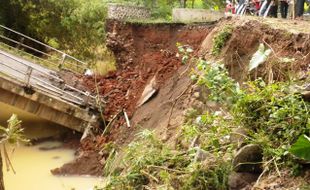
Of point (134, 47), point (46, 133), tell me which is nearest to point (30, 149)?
point (46, 133)

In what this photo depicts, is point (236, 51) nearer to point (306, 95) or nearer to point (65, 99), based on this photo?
point (306, 95)

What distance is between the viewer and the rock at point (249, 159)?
4430 millimetres

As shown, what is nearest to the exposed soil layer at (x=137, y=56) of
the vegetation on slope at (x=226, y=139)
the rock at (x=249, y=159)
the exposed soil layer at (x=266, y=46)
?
the exposed soil layer at (x=266, y=46)

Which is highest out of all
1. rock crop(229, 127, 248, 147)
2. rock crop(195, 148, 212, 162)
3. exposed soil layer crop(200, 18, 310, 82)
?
exposed soil layer crop(200, 18, 310, 82)

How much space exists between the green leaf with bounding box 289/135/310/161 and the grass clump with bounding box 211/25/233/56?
505cm

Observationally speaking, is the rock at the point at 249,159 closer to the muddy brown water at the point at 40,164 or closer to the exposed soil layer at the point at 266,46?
the exposed soil layer at the point at 266,46

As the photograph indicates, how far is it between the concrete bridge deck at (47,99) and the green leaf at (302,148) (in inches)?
340

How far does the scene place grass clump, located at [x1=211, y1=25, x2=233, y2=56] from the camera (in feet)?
27.7

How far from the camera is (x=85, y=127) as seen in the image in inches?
479

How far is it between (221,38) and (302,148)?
17.0ft

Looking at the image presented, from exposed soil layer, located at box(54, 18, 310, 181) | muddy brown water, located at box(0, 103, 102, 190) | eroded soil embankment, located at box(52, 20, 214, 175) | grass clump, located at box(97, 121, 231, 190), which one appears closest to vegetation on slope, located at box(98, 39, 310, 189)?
grass clump, located at box(97, 121, 231, 190)

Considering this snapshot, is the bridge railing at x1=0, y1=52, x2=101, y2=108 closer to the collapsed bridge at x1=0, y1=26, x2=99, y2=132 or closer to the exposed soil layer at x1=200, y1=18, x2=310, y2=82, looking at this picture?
the collapsed bridge at x1=0, y1=26, x2=99, y2=132

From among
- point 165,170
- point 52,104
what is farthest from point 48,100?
point 165,170

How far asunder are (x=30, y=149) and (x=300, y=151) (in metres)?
9.93
